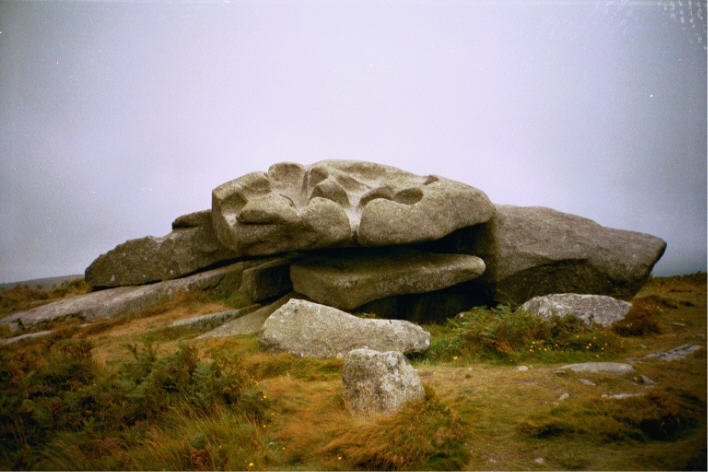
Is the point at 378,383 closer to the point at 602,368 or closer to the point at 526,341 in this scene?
the point at 602,368

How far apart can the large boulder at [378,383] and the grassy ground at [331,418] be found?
21cm

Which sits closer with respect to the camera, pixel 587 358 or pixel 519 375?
pixel 519 375

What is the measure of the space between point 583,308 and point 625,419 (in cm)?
521

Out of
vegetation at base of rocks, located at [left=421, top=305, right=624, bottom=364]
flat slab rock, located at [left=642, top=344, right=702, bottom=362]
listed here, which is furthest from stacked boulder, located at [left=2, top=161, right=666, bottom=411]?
flat slab rock, located at [left=642, top=344, right=702, bottom=362]

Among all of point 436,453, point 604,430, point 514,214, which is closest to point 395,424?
point 436,453

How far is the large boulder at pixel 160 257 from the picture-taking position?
13242 mm

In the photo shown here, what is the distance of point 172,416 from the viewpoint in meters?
4.34

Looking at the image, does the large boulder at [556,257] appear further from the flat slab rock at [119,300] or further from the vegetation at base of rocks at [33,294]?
the vegetation at base of rocks at [33,294]

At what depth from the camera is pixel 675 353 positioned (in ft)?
20.4

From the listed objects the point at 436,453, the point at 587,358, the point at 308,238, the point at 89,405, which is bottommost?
the point at 587,358

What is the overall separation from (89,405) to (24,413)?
2.17 ft

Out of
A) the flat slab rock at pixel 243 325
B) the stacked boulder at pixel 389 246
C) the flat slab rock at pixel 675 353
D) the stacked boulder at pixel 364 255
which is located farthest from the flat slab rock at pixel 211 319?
the flat slab rock at pixel 675 353

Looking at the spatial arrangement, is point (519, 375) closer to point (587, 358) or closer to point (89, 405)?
point (587, 358)

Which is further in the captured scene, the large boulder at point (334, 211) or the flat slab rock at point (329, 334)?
the large boulder at point (334, 211)
